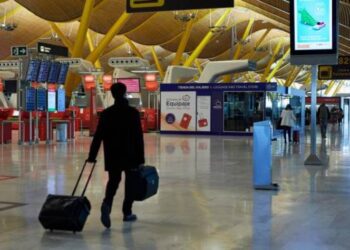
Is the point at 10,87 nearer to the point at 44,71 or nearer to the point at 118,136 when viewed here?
the point at 44,71

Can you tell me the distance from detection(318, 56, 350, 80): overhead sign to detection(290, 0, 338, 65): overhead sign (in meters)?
19.1

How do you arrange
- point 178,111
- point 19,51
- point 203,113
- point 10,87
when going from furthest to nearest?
point 10,87
point 178,111
point 203,113
point 19,51

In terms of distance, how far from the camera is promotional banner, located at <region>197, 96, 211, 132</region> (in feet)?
91.2

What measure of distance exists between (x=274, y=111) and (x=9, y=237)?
23.8 metres

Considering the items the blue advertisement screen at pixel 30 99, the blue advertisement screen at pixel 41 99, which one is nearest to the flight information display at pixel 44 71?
the blue advertisement screen at pixel 41 99

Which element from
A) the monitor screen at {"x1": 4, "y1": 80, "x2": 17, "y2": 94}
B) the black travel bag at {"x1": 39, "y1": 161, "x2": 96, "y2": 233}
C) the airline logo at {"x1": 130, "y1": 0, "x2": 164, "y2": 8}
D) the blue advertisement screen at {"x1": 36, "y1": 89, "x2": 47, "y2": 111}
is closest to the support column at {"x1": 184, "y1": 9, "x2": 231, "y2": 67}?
the monitor screen at {"x1": 4, "y1": 80, "x2": 17, "y2": 94}

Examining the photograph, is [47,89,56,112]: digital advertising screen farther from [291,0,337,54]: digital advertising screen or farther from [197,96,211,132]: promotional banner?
[291,0,337,54]: digital advertising screen

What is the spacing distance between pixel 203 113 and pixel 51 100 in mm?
9349

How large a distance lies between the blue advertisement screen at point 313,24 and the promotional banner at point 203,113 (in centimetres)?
1451

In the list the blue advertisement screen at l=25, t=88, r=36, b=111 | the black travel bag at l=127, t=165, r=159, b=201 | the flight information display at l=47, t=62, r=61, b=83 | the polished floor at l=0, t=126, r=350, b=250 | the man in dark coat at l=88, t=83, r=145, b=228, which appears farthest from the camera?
the flight information display at l=47, t=62, r=61, b=83

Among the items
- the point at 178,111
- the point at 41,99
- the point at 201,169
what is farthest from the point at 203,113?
the point at 201,169

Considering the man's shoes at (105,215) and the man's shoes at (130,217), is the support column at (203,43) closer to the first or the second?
the man's shoes at (130,217)

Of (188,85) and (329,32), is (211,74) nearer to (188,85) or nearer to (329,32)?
(188,85)

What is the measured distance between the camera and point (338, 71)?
3159 centimetres
